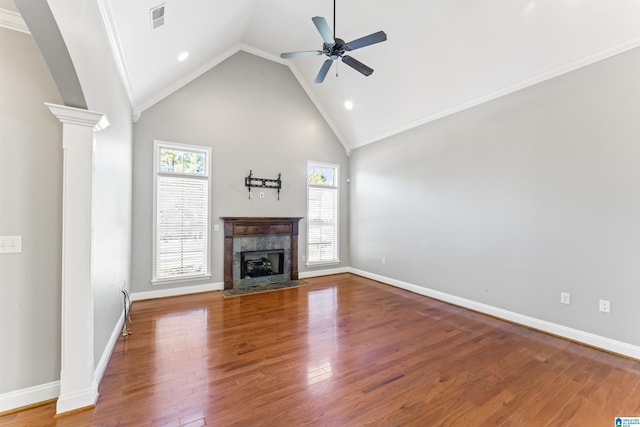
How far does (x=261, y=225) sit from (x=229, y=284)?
1251mm

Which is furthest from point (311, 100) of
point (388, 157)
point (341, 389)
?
point (341, 389)

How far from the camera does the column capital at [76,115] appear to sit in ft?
5.94

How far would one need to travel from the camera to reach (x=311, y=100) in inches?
238

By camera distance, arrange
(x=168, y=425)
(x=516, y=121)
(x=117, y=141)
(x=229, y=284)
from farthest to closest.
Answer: (x=229, y=284) < (x=516, y=121) < (x=117, y=141) < (x=168, y=425)

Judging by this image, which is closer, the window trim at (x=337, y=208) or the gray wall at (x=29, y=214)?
the gray wall at (x=29, y=214)

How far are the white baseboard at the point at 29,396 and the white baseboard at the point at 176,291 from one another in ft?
8.09

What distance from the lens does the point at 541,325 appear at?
3.29 meters

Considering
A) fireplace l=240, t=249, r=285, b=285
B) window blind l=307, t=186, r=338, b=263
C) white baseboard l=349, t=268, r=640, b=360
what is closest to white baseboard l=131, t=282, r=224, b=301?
fireplace l=240, t=249, r=285, b=285

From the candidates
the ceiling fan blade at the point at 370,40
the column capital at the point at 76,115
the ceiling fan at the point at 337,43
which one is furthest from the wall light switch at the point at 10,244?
the ceiling fan blade at the point at 370,40

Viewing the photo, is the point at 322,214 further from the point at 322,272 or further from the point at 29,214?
the point at 29,214

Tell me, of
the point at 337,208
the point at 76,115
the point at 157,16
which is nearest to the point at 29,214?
the point at 76,115

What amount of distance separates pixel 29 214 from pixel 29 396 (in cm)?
129

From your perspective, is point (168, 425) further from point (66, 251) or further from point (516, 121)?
point (516, 121)

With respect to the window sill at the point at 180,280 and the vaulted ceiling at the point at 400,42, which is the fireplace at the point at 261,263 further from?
the vaulted ceiling at the point at 400,42
